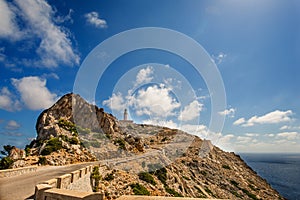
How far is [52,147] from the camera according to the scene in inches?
912

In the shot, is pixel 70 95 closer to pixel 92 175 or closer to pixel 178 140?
pixel 92 175

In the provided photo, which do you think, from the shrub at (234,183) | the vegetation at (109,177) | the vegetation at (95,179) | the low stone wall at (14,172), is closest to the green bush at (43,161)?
the low stone wall at (14,172)

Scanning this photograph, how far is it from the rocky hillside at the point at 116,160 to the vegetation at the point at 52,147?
0.40 ft

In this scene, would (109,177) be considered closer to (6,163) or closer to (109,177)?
(109,177)

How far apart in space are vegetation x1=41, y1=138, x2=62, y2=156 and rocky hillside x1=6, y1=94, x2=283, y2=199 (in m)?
0.12

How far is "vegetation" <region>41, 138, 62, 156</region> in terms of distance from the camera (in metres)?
22.2

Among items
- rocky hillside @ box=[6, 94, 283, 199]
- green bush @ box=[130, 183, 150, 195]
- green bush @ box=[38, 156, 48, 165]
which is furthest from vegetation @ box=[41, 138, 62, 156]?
green bush @ box=[130, 183, 150, 195]

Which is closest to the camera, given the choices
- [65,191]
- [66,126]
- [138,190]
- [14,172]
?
[65,191]

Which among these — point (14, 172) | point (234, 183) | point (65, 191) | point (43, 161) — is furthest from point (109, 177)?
point (234, 183)

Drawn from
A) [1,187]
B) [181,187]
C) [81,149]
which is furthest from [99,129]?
[1,187]

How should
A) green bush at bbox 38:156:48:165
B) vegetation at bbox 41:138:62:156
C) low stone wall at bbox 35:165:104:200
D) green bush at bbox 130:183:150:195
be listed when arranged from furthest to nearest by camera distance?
vegetation at bbox 41:138:62:156 < green bush at bbox 38:156:48:165 < green bush at bbox 130:183:150:195 < low stone wall at bbox 35:165:104:200

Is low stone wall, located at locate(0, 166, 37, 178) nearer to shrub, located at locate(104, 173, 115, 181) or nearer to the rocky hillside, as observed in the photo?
the rocky hillside

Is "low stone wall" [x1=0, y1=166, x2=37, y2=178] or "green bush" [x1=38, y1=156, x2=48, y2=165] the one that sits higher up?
"green bush" [x1=38, y1=156, x2=48, y2=165]

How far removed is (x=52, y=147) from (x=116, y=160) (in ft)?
28.1
